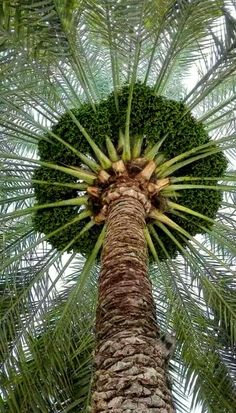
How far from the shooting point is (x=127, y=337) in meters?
3.58

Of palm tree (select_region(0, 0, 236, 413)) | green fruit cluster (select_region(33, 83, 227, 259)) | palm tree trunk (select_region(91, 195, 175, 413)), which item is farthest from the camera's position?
green fruit cluster (select_region(33, 83, 227, 259))

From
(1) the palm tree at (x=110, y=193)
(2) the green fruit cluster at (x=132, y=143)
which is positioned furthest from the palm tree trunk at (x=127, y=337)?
(2) the green fruit cluster at (x=132, y=143)

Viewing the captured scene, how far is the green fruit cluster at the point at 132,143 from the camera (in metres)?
6.08

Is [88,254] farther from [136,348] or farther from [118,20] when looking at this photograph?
[136,348]

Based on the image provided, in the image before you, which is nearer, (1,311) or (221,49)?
(221,49)

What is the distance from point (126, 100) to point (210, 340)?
2.56 metres

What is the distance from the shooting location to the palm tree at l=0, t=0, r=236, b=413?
535 cm

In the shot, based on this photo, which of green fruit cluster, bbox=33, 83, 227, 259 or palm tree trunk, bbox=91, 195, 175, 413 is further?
green fruit cluster, bbox=33, 83, 227, 259

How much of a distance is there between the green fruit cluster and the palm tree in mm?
11

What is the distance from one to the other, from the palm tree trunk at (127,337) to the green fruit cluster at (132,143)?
4.55 ft

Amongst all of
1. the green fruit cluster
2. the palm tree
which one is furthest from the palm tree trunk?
the green fruit cluster

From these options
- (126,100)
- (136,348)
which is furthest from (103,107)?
(136,348)

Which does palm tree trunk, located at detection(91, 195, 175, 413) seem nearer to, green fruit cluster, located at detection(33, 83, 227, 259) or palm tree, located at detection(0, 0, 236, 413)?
palm tree, located at detection(0, 0, 236, 413)

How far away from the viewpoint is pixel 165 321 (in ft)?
22.7
